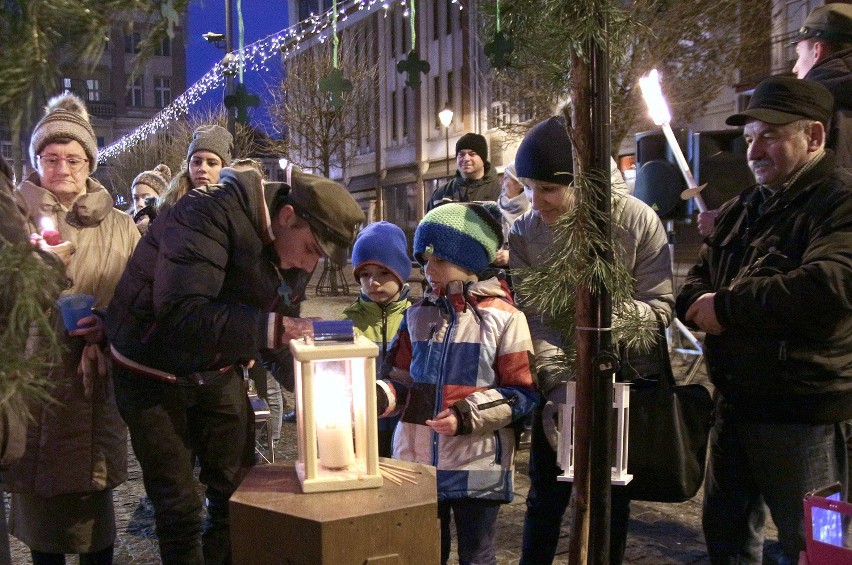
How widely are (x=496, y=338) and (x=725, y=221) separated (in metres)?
0.92

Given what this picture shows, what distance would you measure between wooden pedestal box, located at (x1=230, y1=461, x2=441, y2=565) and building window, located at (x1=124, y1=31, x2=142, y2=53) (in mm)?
1072

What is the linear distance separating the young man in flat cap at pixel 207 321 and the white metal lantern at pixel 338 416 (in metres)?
0.37

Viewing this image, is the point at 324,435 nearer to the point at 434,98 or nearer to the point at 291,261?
the point at 291,261

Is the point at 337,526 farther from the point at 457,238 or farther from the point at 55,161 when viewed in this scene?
the point at 55,161

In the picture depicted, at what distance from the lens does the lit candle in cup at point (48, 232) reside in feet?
9.17

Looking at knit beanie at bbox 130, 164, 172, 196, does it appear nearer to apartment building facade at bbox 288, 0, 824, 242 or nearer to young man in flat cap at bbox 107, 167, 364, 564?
young man in flat cap at bbox 107, 167, 364, 564

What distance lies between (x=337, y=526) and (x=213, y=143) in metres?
4.00

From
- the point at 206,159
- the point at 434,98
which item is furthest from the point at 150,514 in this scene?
the point at 434,98

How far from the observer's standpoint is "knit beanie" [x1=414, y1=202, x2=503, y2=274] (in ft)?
9.75

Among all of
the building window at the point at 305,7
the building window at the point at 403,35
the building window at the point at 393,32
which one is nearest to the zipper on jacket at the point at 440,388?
the building window at the point at 403,35

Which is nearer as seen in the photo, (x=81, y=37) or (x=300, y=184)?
(x=81, y=37)

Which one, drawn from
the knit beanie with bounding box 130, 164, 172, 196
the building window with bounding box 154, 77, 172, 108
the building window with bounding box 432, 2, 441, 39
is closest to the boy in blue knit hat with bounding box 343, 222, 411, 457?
the knit beanie with bounding box 130, 164, 172, 196

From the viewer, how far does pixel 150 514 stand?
4.52 metres

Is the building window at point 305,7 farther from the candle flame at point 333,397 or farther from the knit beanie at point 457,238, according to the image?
the candle flame at point 333,397
